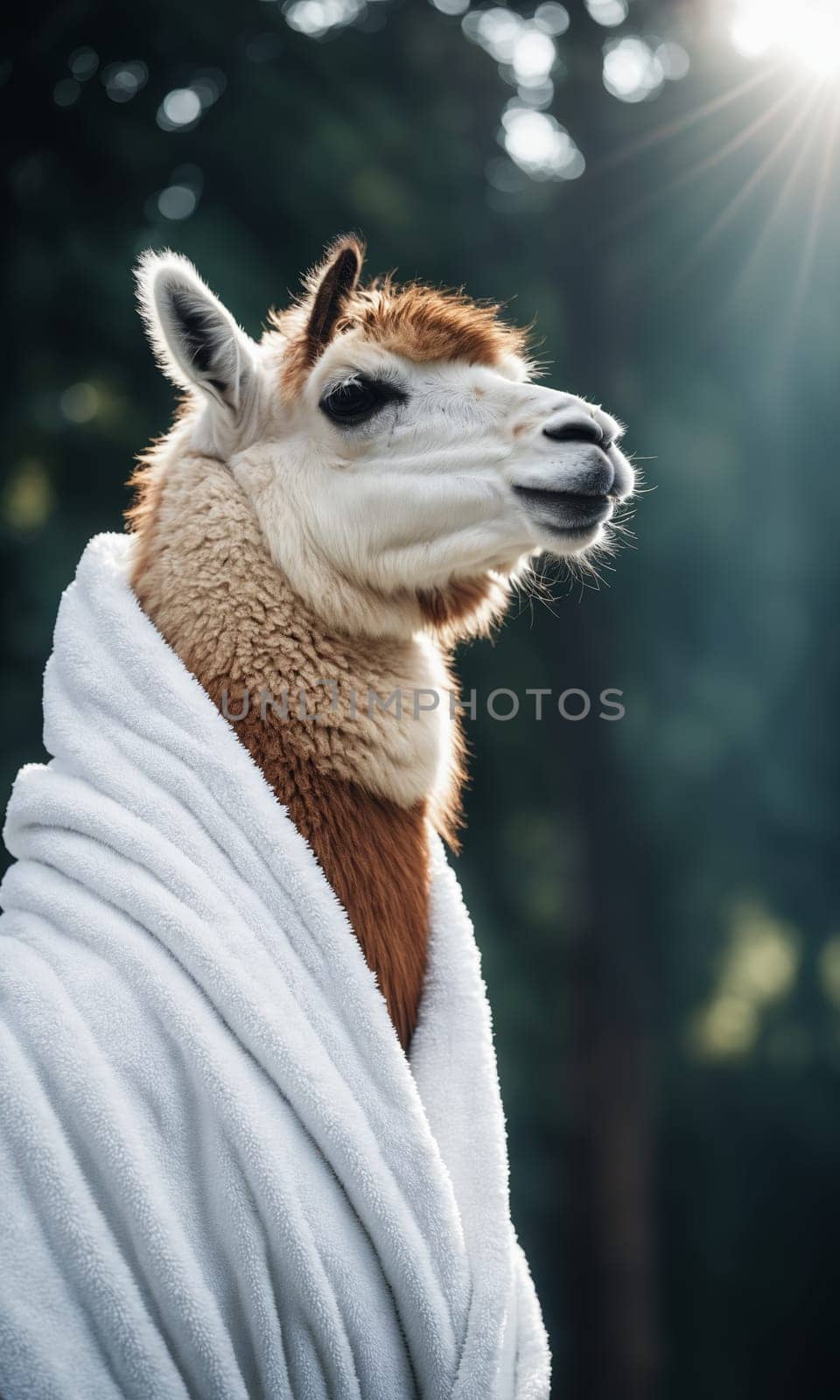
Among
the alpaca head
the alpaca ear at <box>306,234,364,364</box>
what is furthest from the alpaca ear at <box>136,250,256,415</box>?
the alpaca ear at <box>306,234,364,364</box>

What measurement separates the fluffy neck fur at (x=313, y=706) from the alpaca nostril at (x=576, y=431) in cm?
41

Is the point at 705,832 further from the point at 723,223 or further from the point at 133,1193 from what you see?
the point at 133,1193

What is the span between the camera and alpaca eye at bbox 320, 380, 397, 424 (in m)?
1.63

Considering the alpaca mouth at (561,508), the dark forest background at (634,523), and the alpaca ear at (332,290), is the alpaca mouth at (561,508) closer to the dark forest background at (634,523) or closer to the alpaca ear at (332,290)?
the alpaca ear at (332,290)

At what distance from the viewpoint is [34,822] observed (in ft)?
4.54

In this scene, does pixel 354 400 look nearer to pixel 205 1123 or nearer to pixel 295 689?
pixel 295 689

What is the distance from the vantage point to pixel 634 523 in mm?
5051

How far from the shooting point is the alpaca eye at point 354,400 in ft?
5.34

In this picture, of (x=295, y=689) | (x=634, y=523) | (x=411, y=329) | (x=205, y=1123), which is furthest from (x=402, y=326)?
(x=634, y=523)

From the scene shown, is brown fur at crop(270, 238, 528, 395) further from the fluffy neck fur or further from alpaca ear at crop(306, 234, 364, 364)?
the fluffy neck fur

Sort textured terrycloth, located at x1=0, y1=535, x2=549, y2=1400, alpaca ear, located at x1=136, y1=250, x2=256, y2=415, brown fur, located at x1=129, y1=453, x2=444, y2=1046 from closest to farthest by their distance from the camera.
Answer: textured terrycloth, located at x1=0, y1=535, x2=549, y2=1400
brown fur, located at x1=129, y1=453, x2=444, y2=1046
alpaca ear, located at x1=136, y1=250, x2=256, y2=415

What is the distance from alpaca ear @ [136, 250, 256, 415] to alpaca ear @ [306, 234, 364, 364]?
11cm

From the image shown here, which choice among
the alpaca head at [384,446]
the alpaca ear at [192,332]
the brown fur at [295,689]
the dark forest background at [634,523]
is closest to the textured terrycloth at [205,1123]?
the brown fur at [295,689]

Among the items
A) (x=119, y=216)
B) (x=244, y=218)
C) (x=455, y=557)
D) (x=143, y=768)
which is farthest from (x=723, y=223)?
(x=143, y=768)
